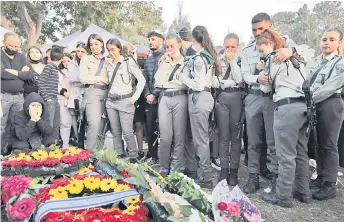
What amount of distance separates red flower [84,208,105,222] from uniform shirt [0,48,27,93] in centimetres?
379

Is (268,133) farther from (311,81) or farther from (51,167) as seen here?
(51,167)

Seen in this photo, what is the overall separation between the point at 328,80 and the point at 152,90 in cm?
241

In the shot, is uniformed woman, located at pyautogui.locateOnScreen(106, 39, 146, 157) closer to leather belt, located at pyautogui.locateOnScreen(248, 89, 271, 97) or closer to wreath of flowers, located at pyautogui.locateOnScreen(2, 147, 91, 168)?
leather belt, located at pyautogui.locateOnScreen(248, 89, 271, 97)

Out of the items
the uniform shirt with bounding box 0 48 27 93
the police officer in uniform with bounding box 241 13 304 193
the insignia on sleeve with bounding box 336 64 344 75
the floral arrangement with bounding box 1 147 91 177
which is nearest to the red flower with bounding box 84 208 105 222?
the floral arrangement with bounding box 1 147 91 177

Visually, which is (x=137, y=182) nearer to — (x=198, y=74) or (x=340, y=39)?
(x=198, y=74)

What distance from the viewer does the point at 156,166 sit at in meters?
5.16

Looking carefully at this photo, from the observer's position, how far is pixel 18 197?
220 centimetres

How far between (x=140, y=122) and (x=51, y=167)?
319 cm

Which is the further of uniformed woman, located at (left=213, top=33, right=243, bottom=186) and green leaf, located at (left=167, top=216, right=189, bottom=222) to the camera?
uniformed woman, located at (left=213, top=33, right=243, bottom=186)

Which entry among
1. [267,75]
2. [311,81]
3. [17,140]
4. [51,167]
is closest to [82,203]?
[51,167]

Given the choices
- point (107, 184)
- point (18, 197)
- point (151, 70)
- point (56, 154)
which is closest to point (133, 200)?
point (107, 184)

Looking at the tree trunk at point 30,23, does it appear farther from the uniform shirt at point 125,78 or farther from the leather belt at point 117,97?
the leather belt at point 117,97

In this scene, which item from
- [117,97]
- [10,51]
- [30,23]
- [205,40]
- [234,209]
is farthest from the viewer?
[30,23]

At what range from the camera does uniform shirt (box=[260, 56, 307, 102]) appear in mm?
3537
